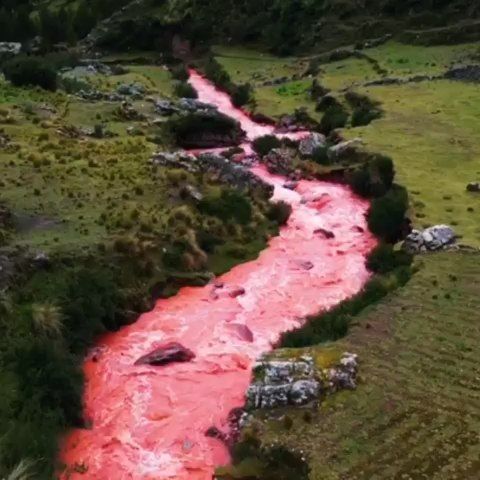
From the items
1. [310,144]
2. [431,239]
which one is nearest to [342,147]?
[310,144]

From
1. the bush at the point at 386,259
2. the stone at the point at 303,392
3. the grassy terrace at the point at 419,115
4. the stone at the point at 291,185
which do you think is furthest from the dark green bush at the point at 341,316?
the stone at the point at 291,185

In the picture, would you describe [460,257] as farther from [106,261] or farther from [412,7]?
[412,7]

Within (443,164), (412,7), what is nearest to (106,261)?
(443,164)

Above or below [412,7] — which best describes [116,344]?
below

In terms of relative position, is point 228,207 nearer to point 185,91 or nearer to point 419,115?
point 419,115

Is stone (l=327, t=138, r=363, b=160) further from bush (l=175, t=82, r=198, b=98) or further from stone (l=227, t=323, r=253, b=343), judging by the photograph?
bush (l=175, t=82, r=198, b=98)

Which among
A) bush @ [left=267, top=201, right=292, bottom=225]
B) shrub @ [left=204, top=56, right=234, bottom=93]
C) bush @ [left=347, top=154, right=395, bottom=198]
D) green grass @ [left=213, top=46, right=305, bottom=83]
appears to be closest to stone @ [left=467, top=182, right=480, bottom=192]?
bush @ [left=347, top=154, right=395, bottom=198]
